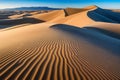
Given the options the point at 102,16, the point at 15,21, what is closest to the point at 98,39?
the point at 15,21

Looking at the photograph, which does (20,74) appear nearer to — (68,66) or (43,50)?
(68,66)

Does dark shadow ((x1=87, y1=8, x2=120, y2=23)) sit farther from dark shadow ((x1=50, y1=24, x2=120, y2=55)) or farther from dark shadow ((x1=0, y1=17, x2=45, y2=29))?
dark shadow ((x1=50, y1=24, x2=120, y2=55))

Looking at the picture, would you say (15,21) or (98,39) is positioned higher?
(98,39)

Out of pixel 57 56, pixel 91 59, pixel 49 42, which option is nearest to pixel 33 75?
pixel 57 56

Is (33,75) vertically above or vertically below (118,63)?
above

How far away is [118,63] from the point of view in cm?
714

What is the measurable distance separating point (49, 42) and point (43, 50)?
1606 millimetres

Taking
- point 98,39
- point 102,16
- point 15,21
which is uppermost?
point 98,39

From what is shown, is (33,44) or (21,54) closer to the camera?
(21,54)

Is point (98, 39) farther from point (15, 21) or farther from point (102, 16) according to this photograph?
point (102, 16)

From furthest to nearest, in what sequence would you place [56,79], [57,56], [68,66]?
[57,56] < [68,66] < [56,79]

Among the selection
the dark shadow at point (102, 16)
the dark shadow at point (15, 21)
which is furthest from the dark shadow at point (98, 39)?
the dark shadow at point (15, 21)

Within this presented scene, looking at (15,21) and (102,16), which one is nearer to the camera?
(15,21)

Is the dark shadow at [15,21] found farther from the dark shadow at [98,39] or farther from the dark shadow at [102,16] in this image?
the dark shadow at [98,39]
